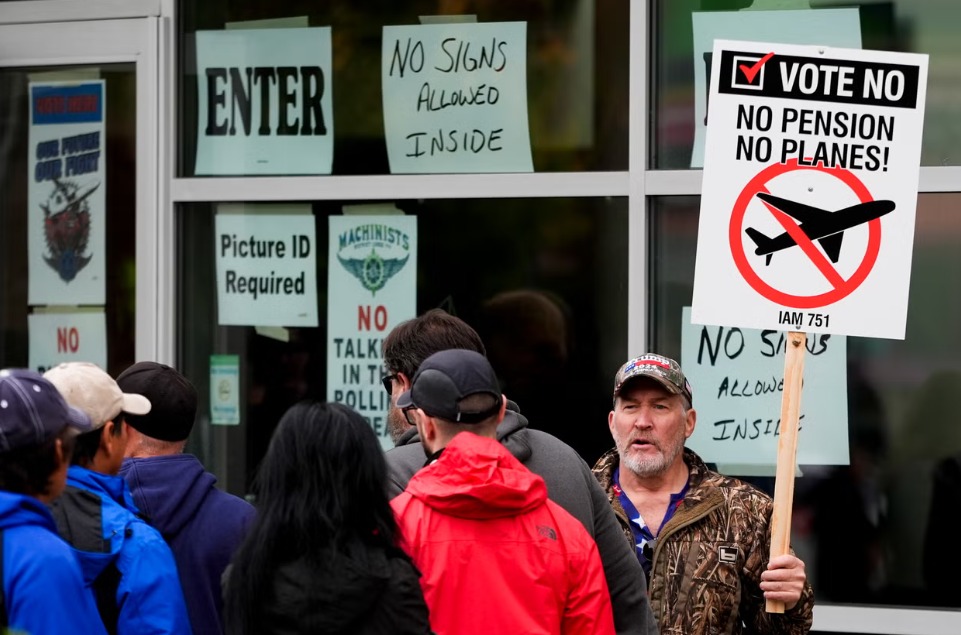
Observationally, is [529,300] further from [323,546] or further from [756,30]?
[323,546]

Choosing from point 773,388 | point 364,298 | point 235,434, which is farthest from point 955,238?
point 235,434

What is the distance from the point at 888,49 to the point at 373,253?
2359mm

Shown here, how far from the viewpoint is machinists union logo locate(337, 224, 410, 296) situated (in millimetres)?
6512

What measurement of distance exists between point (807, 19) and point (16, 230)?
3.82 m

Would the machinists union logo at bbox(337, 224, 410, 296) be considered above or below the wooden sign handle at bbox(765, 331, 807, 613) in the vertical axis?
above

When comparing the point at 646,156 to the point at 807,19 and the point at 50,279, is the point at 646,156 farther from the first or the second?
the point at 50,279

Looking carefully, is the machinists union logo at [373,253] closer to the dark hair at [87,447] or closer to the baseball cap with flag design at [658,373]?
the baseball cap with flag design at [658,373]

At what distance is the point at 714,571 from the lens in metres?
4.43

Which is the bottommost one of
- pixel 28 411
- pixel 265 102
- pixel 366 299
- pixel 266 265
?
pixel 28 411

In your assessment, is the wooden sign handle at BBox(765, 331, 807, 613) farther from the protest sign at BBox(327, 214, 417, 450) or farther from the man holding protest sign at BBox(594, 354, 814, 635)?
the protest sign at BBox(327, 214, 417, 450)

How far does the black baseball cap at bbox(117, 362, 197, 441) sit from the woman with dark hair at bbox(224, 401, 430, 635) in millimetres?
859

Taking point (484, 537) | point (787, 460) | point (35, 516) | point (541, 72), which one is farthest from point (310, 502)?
point (541, 72)

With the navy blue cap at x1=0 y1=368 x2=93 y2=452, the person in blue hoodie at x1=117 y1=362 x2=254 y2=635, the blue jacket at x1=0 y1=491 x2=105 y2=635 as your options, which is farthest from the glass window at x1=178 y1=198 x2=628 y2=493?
the blue jacket at x1=0 y1=491 x2=105 y2=635

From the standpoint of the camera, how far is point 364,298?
657 centimetres
